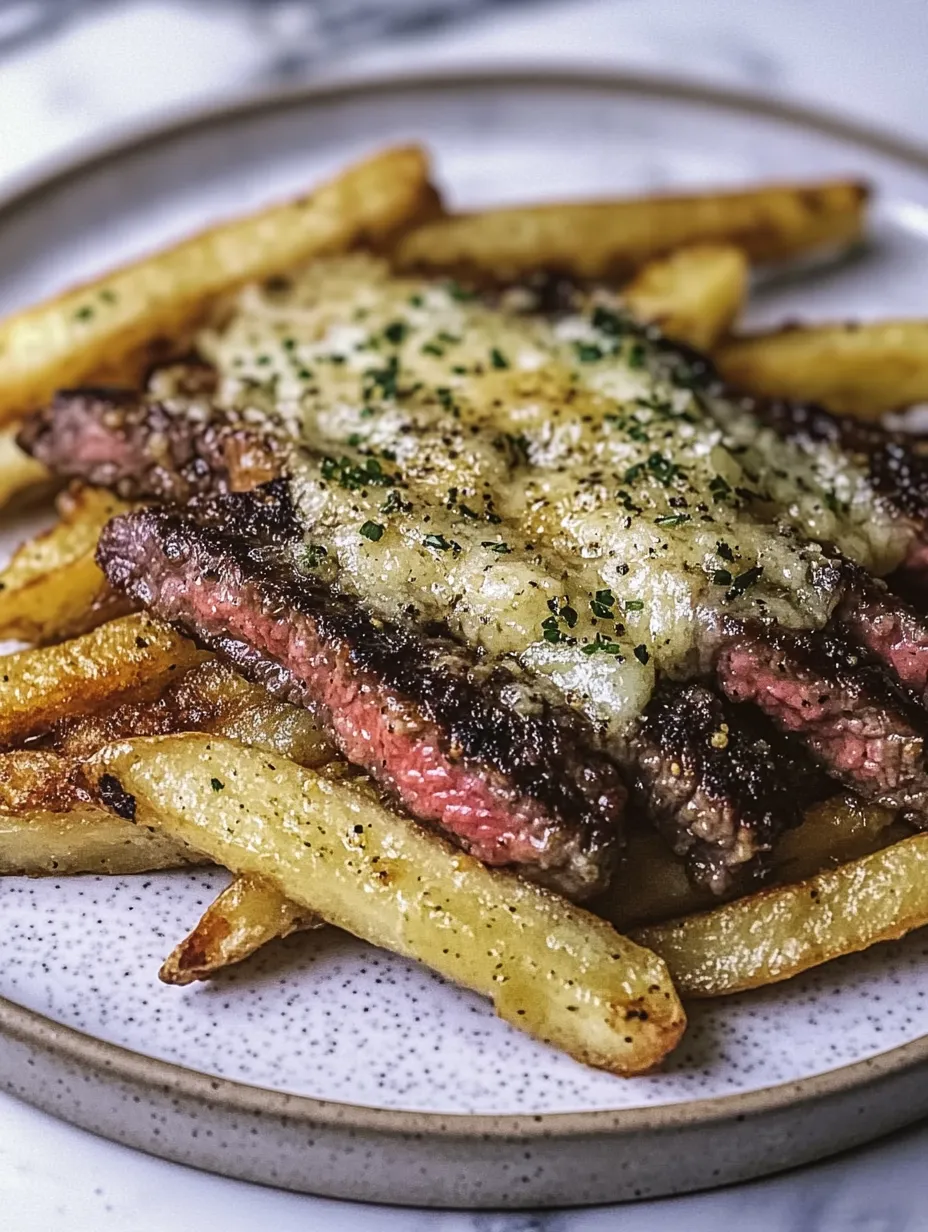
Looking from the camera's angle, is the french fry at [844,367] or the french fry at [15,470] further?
the french fry at [844,367]

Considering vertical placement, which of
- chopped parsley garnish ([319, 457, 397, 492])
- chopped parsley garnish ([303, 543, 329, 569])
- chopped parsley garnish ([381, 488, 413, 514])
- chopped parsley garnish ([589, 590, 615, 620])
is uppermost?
chopped parsley garnish ([319, 457, 397, 492])

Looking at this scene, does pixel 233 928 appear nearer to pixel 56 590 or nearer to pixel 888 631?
pixel 56 590

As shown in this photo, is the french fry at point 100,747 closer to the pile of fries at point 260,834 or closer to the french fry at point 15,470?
the pile of fries at point 260,834

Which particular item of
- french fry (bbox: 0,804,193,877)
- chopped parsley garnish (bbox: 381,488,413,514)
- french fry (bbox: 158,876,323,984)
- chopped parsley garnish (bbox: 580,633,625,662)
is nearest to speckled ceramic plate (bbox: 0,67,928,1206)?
french fry (bbox: 0,804,193,877)

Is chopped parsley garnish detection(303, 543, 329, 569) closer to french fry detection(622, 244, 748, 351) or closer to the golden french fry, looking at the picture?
the golden french fry

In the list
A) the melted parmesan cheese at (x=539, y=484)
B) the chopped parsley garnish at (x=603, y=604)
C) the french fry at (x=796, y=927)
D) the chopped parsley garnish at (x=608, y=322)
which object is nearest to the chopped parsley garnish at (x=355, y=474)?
the melted parmesan cheese at (x=539, y=484)

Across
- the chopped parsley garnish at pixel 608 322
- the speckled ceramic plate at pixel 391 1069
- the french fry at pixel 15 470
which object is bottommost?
the speckled ceramic plate at pixel 391 1069

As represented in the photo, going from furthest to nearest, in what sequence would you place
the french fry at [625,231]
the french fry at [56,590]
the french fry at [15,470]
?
1. the french fry at [625,231]
2. the french fry at [15,470]
3. the french fry at [56,590]
